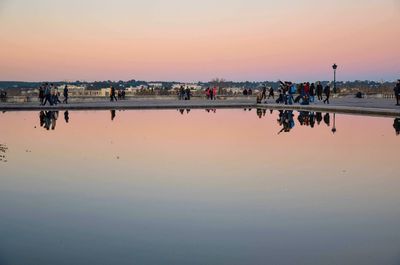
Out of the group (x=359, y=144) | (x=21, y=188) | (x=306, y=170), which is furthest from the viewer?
(x=359, y=144)

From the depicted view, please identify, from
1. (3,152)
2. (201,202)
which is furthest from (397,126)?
(201,202)

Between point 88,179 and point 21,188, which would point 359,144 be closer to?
point 88,179

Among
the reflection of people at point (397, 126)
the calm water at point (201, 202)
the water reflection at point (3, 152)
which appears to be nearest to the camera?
the calm water at point (201, 202)

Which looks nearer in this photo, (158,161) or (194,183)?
(194,183)

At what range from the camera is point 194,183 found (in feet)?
37.6

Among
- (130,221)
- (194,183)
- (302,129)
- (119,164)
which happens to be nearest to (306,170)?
(194,183)

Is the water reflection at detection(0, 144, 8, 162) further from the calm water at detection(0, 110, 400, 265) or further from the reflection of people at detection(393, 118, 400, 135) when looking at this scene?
the reflection of people at detection(393, 118, 400, 135)

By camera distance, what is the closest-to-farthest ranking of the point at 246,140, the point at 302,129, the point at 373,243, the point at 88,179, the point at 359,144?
the point at 373,243 → the point at 88,179 → the point at 359,144 → the point at 246,140 → the point at 302,129

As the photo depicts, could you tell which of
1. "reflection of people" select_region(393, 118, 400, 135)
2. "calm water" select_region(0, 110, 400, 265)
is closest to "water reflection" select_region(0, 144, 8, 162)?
"calm water" select_region(0, 110, 400, 265)

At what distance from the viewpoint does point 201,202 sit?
31.8 ft

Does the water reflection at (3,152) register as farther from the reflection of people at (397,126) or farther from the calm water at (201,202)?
the reflection of people at (397,126)

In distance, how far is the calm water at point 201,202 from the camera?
7.21 m

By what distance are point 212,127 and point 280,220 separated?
16.0 meters

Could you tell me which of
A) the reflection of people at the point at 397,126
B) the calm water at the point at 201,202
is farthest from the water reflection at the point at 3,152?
the reflection of people at the point at 397,126
